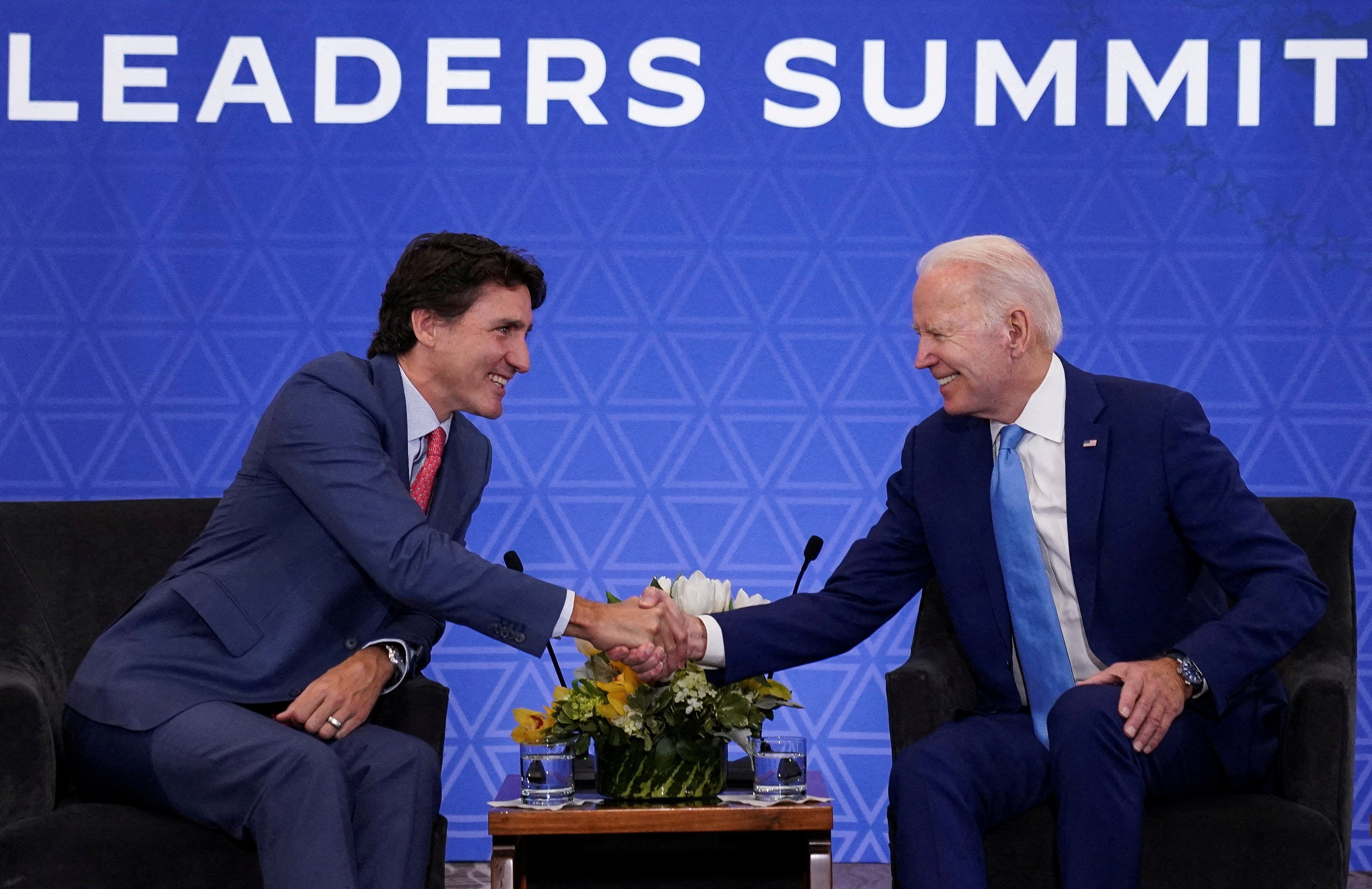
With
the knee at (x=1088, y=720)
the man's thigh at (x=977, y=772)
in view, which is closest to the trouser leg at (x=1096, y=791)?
the knee at (x=1088, y=720)

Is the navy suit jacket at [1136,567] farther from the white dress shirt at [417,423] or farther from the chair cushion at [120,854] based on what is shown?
the chair cushion at [120,854]

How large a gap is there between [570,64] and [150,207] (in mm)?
1243

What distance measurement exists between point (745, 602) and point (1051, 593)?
54cm

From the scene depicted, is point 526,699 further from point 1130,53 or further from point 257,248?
point 1130,53

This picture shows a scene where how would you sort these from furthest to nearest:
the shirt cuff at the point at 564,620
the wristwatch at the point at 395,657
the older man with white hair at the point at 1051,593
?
the wristwatch at the point at 395,657
the shirt cuff at the point at 564,620
the older man with white hair at the point at 1051,593

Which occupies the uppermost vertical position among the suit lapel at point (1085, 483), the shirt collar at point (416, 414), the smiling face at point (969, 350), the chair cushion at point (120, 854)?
the smiling face at point (969, 350)

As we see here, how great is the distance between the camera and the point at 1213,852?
2006mm

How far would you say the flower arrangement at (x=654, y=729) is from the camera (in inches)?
82.2

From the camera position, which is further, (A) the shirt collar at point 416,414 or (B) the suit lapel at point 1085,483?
(A) the shirt collar at point 416,414

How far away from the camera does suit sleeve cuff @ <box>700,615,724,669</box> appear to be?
2.32 m

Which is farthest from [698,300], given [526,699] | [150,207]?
[150,207]

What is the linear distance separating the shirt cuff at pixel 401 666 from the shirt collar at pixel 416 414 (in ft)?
1.25

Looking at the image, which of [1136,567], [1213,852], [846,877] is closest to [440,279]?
[1136,567]

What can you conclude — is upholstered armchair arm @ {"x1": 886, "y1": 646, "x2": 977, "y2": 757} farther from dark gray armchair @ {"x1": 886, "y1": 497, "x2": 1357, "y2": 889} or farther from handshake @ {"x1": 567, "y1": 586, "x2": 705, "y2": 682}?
handshake @ {"x1": 567, "y1": 586, "x2": 705, "y2": 682}
